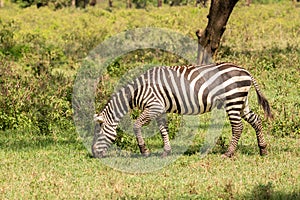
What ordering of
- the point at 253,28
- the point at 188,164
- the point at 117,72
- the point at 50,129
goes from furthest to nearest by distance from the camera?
the point at 253,28
the point at 117,72
the point at 50,129
the point at 188,164

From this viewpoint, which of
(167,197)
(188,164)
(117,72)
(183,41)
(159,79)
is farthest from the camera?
(183,41)

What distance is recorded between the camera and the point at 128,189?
25.5 ft

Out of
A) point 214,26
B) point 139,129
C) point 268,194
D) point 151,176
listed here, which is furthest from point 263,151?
point 214,26

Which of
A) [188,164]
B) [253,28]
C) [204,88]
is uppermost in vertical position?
[204,88]

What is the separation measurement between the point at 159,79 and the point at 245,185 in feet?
8.24

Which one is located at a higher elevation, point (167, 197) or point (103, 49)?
point (167, 197)

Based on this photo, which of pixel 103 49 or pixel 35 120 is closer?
pixel 35 120

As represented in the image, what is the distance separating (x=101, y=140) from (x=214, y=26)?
633 cm

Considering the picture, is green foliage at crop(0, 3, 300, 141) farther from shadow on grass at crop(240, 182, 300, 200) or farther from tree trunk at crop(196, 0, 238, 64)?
shadow on grass at crop(240, 182, 300, 200)

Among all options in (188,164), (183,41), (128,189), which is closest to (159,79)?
(188,164)

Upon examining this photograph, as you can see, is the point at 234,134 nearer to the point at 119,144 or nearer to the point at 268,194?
the point at 119,144

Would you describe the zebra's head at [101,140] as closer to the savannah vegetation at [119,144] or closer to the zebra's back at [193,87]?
the savannah vegetation at [119,144]

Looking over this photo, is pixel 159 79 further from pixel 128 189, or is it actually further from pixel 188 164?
pixel 128 189

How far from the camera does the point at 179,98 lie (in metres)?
9.74
